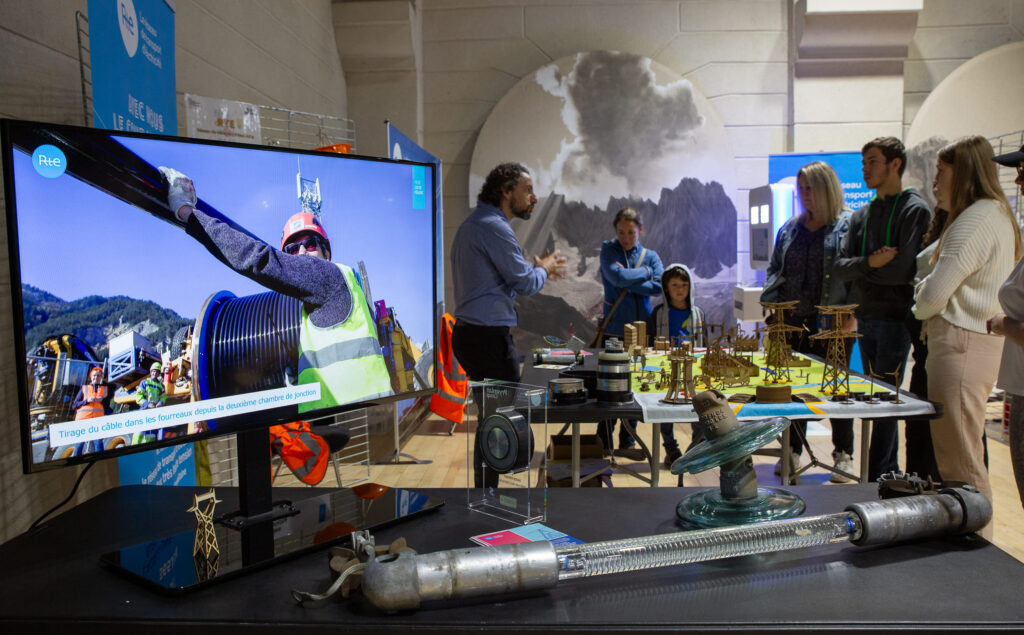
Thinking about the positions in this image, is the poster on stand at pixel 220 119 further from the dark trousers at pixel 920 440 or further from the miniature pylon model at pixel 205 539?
the dark trousers at pixel 920 440

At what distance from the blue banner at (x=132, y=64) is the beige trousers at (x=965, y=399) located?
107 inches

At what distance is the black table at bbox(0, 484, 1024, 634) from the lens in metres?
0.86

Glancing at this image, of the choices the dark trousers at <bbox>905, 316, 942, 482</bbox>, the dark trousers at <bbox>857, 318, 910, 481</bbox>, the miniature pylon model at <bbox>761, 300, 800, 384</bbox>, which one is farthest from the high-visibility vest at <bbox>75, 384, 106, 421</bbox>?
the dark trousers at <bbox>857, 318, 910, 481</bbox>

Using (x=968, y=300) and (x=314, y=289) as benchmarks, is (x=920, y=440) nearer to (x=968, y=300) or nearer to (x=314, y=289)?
(x=968, y=300)

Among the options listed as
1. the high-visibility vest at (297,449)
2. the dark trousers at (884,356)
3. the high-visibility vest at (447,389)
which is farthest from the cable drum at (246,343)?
the high-visibility vest at (447,389)

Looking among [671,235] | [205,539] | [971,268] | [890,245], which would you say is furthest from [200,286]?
[671,235]

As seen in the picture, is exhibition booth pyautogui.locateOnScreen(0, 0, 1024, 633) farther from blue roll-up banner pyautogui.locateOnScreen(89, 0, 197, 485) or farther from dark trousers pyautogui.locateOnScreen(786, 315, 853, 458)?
dark trousers pyautogui.locateOnScreen(786, 315, 853, 458)

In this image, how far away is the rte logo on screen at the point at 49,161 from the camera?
0.91 meters

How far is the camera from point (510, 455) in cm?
122

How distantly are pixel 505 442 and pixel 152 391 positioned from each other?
532 millimetres

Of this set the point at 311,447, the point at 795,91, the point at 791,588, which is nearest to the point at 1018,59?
the point at 795,91

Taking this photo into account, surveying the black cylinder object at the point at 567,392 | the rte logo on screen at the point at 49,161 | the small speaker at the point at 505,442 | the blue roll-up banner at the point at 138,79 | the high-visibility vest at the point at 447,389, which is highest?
the blue roll-up banner at the point at 138,79

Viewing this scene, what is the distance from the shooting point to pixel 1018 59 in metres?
5.56

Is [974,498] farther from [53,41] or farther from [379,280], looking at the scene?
[53,41]
